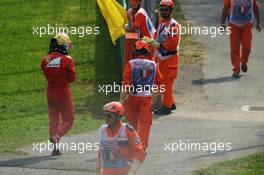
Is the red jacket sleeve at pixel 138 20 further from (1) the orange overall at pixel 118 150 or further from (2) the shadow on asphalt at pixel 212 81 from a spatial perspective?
(1) the orange overall at pixel 118 150

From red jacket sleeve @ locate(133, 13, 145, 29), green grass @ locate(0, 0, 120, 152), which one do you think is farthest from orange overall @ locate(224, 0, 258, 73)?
red jacket sleeve @ locate(133, 13, 145, 29)

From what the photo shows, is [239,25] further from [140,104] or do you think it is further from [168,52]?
[140,104]

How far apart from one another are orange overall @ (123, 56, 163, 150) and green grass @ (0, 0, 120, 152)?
220cm

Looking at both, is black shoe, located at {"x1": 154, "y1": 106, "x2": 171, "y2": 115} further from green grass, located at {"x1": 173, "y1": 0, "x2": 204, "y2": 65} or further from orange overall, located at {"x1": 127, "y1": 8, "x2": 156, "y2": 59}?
green grass, located at {"x1": 173, "y1": 0, "x2": 204, "y2": 65}

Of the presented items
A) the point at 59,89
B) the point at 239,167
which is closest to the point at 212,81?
the point at 59,89

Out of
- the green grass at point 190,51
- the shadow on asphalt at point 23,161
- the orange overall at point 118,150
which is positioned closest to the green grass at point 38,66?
the shadow on asphalt at point 23,161

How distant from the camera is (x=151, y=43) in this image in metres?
16.9


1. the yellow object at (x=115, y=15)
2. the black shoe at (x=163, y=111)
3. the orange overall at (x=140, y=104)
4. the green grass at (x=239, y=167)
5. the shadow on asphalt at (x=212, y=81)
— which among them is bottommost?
the black shoe at (x=163, y=111)

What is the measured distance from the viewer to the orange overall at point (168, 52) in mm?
17453

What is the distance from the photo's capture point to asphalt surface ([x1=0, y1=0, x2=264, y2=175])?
47.3 feet

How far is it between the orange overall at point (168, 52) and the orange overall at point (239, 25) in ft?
8.31

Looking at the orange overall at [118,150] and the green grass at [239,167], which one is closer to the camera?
the orange overall at [118,150]

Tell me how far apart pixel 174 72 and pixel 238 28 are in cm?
272

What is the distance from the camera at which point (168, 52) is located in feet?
58.1
